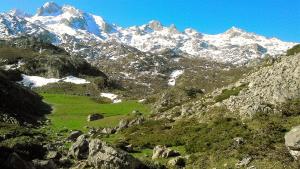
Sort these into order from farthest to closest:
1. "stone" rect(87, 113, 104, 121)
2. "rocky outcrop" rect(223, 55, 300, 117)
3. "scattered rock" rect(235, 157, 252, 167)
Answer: "stone" rect(87, 113, 104, 121), "rocky outcrop" rect(223, 55, 300, 117), "scattered rock" rect(235, 157, 252, 167)

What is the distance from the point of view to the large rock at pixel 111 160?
28.8 meters

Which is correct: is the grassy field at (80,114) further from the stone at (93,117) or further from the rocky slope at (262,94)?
the rocky slope at (262,94)

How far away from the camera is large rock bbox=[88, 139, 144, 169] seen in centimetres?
2884

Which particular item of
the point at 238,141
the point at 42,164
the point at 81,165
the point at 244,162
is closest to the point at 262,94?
the point at 238,141

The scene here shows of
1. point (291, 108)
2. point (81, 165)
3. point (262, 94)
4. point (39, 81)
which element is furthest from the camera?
point (39, 81)

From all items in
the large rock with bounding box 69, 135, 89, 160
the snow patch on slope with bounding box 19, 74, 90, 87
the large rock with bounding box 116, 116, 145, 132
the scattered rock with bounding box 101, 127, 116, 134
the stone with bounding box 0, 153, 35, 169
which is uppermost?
the snow patch on slope with bounding box 19, 74, 90, 87

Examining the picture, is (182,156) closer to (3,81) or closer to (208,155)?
(208,155)

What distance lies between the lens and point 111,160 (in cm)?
2892

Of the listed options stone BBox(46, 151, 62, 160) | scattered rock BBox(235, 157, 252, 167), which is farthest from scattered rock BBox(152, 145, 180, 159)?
stone BBox(46, 151, 62, 160)

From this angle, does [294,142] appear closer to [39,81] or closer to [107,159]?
[107,159]

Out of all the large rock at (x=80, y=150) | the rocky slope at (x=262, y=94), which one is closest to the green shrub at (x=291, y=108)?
the rocky slope at (x=262, y=94)

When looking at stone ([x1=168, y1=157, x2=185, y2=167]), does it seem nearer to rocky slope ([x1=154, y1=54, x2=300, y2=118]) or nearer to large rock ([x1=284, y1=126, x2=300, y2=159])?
large rock ([x1=284, y1=126, x2=300, y2=159])

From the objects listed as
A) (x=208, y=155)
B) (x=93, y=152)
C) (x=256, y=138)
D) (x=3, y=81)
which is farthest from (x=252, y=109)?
(x=3, y=81)

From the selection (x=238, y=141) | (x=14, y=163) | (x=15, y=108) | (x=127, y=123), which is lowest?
(x=14, y=163)
